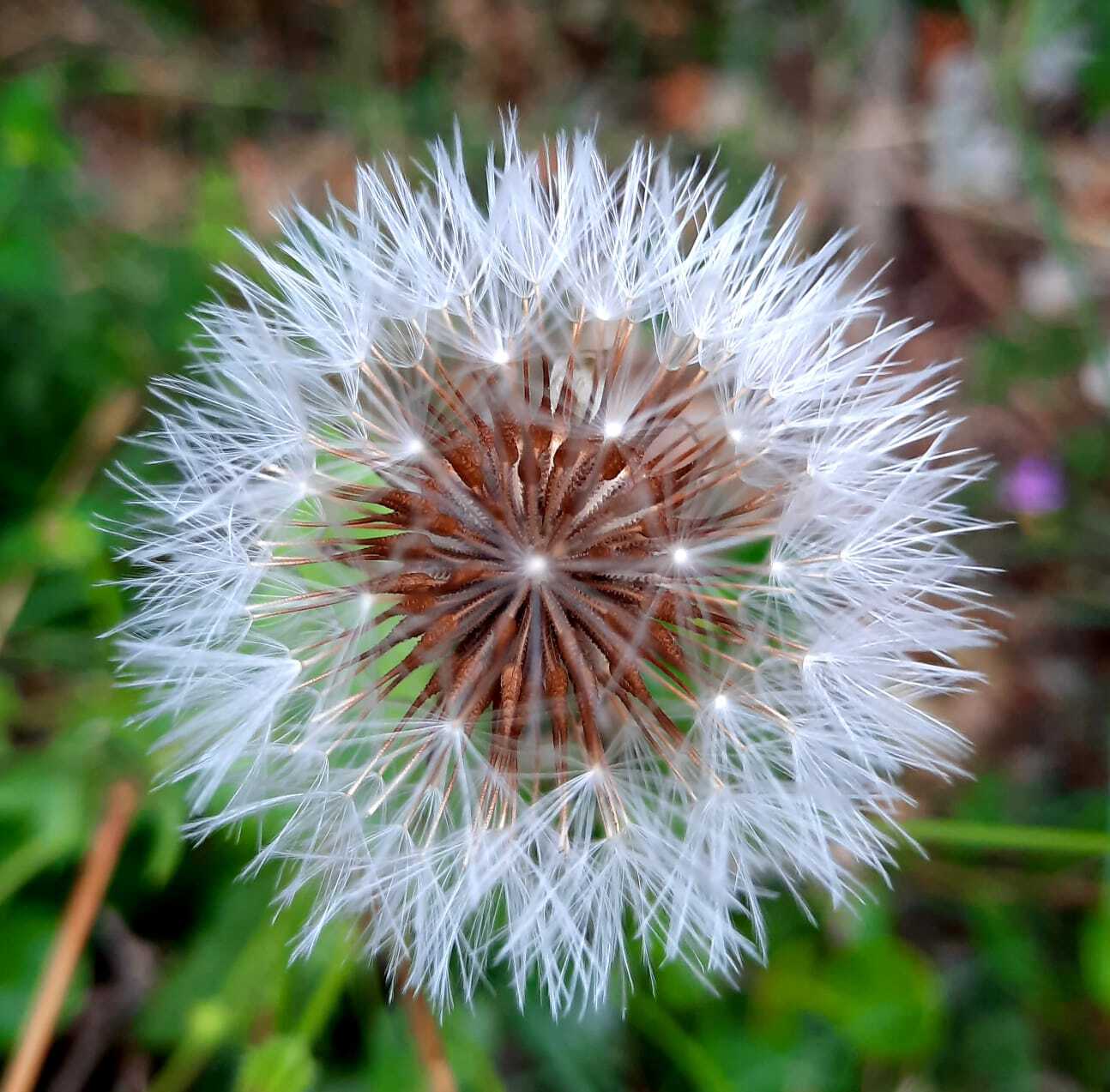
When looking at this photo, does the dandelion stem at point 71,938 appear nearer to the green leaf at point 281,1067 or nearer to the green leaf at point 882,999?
the green leaf at point 281,1067

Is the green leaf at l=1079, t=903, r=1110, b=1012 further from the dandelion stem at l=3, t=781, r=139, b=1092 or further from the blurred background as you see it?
the dandelion stem at l=3, t=781, r=139, b=1092

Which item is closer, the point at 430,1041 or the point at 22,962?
the point at 430,1041

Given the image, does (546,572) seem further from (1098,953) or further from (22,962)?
(1098,953)

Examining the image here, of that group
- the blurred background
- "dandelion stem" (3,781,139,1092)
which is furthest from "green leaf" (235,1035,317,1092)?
"dandelion stem" (3,781,139,1092)

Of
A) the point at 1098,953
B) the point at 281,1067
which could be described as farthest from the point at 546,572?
the point at 1098,953

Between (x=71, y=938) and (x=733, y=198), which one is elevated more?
(x=733, y=198)

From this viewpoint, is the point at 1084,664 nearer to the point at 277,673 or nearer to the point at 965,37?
the point at 965,37
